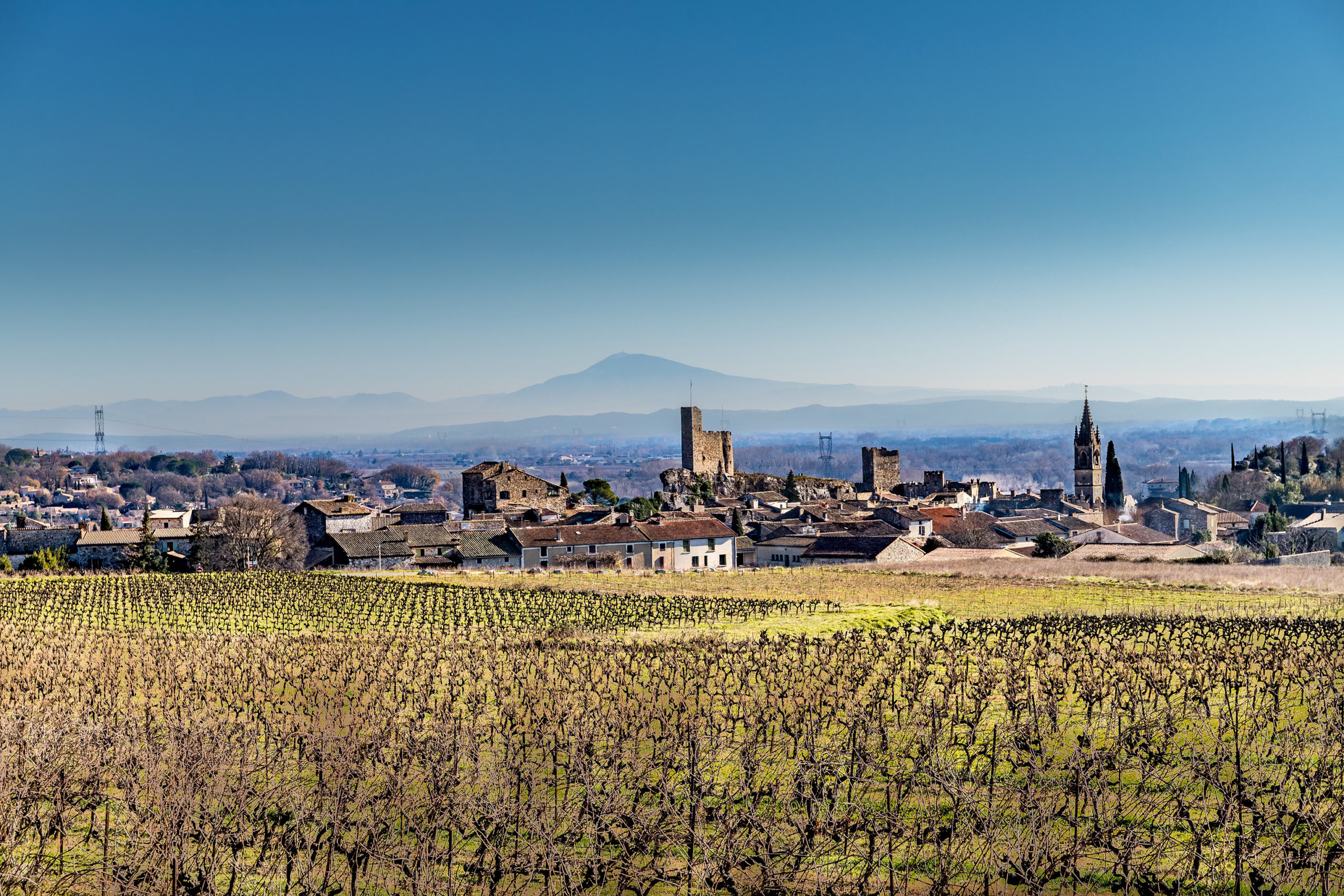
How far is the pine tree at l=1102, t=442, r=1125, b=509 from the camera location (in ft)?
396

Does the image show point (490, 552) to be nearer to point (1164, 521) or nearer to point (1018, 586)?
point (1018, 586)

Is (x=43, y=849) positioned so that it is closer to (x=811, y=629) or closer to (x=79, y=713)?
(x=79, y=713)

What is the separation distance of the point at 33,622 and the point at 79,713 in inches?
762

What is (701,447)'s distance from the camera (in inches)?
4070

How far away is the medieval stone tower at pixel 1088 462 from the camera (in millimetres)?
115812

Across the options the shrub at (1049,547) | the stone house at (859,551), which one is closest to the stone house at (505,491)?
the stone house at (859,551)

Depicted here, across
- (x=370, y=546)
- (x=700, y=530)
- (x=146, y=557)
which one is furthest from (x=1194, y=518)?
(x=146, y=557)

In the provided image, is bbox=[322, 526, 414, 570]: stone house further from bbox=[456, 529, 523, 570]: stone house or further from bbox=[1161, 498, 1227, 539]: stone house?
bbox=[1161, 498, 1227, 539]: stone house

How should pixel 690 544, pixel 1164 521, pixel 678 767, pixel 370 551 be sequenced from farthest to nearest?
pixel 1164 521 < pixel 690 544 < pixel 370 551 < pixel 678 767

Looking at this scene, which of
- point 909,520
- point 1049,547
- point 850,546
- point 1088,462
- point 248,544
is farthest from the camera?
point 1088,462

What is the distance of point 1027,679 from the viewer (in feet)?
59.7

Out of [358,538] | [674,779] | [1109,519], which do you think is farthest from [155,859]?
[1109,519]

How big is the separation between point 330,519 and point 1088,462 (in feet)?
261

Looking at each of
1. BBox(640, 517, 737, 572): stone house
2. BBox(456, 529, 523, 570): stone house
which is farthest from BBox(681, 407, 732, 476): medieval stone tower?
BBox(456, 529, 523, 570): stone house
